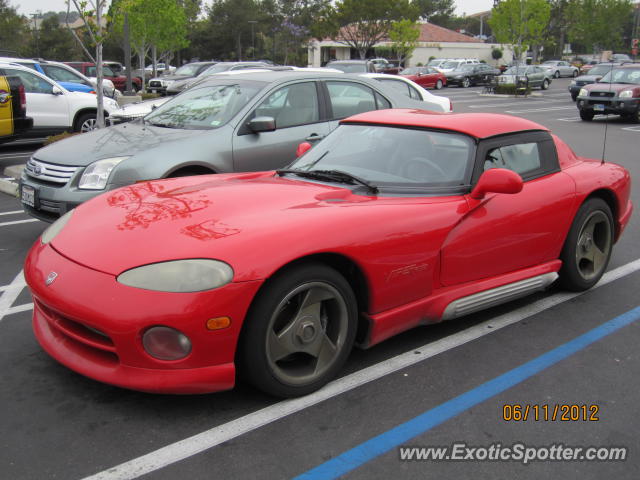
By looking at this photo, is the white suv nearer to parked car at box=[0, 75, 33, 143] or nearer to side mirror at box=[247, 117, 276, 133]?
parked car at box=[0, 75, 33, 143]

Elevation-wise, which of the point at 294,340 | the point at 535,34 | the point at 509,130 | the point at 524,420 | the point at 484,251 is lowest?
the point at 524,420

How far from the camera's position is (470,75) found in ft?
129

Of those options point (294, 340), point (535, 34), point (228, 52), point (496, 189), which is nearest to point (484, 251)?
point (496, 189)

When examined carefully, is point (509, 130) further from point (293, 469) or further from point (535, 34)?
point (535, 34)

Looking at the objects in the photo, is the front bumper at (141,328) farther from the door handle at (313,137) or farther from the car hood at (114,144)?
the door handle at (313,137)

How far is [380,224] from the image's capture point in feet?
11.1

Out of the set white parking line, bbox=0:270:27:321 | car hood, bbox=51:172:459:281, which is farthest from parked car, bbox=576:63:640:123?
white parking line, bbox=0:270:27:321

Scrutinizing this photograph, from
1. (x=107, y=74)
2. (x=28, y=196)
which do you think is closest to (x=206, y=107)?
(x=28, y=196)

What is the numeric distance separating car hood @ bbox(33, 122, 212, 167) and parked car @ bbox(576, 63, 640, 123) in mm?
15647

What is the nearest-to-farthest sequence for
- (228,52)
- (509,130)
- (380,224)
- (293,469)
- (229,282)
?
(293,469) < (229,282) < (380,224) < (509,130) < (228,52)

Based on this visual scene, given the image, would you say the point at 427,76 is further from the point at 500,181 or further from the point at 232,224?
the point at 232,224

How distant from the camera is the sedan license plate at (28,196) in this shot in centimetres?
577

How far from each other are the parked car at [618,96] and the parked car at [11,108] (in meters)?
15.2

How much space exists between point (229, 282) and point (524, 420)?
1.57 m
